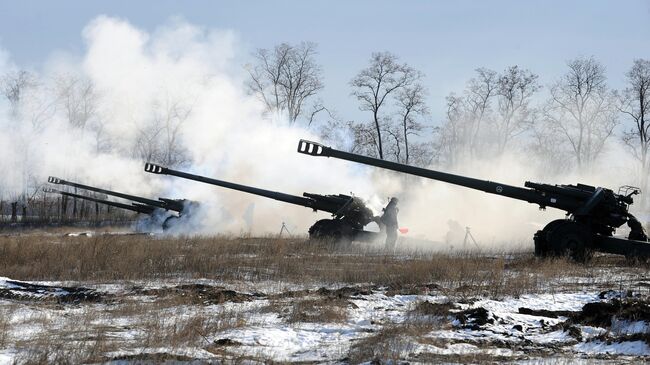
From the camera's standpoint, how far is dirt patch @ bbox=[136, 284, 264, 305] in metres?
12.6

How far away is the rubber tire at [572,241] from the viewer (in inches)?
731

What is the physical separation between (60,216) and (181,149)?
11655 mm

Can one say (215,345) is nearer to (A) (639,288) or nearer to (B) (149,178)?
(A) (639,288)

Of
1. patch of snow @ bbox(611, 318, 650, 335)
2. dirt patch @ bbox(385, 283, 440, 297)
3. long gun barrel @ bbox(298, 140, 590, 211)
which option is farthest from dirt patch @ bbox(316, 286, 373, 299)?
long gun barrel @ bbox(298, 140, 590, 211)

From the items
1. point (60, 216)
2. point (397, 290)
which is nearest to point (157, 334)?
point (397, 290)

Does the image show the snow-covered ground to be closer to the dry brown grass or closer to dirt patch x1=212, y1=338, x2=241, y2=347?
dirt patch x1=212, y1=338, x2=241, y2=347

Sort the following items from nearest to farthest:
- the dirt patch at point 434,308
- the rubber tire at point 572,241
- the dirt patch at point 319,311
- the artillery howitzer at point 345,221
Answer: the dirt patch at point 319,311, the dirt patch at point 434,308, the rubber tire at point 572,241, the artillery howitzer at point 345,221

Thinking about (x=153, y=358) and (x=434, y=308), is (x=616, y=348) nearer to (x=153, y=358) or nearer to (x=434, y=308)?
(x=434, y=308)

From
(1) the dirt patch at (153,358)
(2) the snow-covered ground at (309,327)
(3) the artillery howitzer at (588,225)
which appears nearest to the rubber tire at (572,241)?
(3) the artillery howitzer at (588,225)

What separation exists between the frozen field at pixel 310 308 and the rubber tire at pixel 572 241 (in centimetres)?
43

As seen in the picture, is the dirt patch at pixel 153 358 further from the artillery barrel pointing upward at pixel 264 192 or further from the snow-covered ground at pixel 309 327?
the artillery barrel pointing upward at pixel 264 192

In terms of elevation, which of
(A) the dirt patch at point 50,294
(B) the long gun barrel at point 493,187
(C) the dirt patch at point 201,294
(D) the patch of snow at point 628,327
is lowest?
(A) the dirt patch at point 50,294

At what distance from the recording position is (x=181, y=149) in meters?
64.1

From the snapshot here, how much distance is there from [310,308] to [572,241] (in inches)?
381
